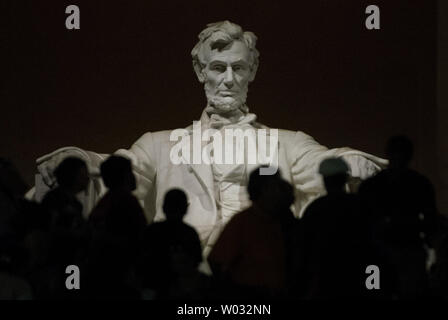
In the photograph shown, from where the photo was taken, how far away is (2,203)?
378 inches

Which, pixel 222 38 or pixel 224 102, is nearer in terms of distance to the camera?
pixel 222 38

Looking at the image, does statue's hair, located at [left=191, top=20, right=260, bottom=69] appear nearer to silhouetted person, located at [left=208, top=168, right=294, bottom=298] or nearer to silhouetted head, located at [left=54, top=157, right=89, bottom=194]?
silhouetted head, located at [left=54, top=157, right=89, bottom=194]

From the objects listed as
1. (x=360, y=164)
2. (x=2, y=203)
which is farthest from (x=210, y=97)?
(x=2, y=203)

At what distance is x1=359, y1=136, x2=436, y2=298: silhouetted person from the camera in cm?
932

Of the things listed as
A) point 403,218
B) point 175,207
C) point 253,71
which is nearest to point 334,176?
point 403,218

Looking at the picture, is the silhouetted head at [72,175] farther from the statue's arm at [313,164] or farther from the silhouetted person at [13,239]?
the statue's arm at [313,164]

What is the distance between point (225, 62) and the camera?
35.3ft

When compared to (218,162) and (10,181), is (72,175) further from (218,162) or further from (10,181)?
(218,162)

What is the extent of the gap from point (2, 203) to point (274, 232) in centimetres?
137

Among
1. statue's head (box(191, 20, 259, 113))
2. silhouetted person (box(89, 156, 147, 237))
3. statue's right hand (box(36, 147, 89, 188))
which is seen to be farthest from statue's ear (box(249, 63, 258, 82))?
silhouetted person (box(89, 156, 147, 237))

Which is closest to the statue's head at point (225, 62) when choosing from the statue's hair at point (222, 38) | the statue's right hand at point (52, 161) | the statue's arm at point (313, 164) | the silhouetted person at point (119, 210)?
the statue's hair at point (222, 38)

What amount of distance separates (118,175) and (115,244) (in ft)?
Answer: 1.19
